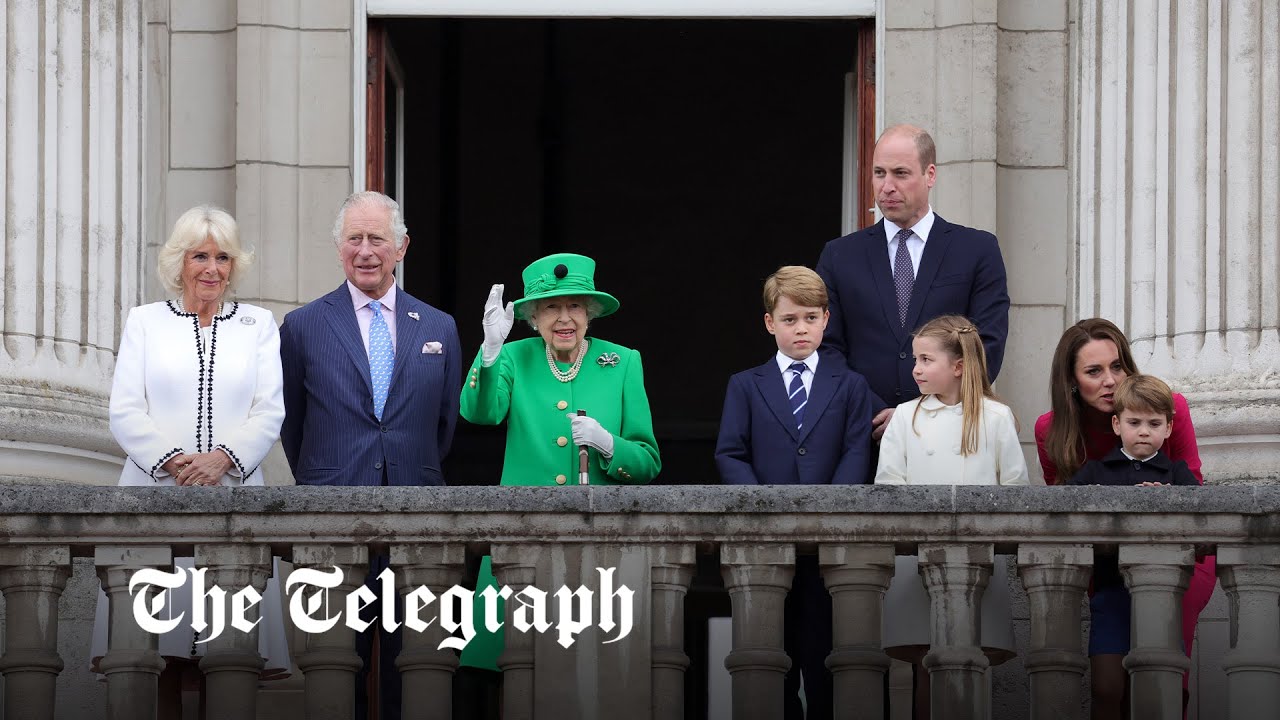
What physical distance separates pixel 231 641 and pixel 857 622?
1826 mm

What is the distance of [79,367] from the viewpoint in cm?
978

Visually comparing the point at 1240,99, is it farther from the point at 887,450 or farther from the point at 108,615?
the point at 108,615

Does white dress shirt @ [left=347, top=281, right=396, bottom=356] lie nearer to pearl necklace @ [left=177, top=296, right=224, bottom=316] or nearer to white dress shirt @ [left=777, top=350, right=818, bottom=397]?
pearl necklace @ [left=177, top=296, right=224, bottom=316]

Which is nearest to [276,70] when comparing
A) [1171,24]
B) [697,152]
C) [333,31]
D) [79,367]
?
[333,31]

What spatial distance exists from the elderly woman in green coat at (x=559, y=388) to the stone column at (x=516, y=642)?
956mm

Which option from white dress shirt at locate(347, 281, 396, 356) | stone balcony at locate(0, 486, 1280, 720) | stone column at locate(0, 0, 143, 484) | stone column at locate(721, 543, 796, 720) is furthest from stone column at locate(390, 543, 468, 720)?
stone column at locate(0, 0, 143, 484)

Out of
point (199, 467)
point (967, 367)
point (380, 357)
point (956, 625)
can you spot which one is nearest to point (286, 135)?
point (380, 357)

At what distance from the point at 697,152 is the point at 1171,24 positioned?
27.7 feet

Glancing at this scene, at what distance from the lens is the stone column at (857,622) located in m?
7.09

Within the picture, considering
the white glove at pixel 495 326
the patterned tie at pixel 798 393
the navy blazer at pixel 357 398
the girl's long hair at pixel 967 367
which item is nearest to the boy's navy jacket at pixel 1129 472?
the girl's long hair at pixel 967 367

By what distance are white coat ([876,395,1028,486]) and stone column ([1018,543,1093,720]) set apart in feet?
1.70

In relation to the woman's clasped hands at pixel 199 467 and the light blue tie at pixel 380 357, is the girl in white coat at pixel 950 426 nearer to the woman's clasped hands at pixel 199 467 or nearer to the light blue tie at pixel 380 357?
the light blue tie at pixel 380 357

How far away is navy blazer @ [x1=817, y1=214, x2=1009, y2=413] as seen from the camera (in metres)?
8.30

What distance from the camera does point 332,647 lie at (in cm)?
712
